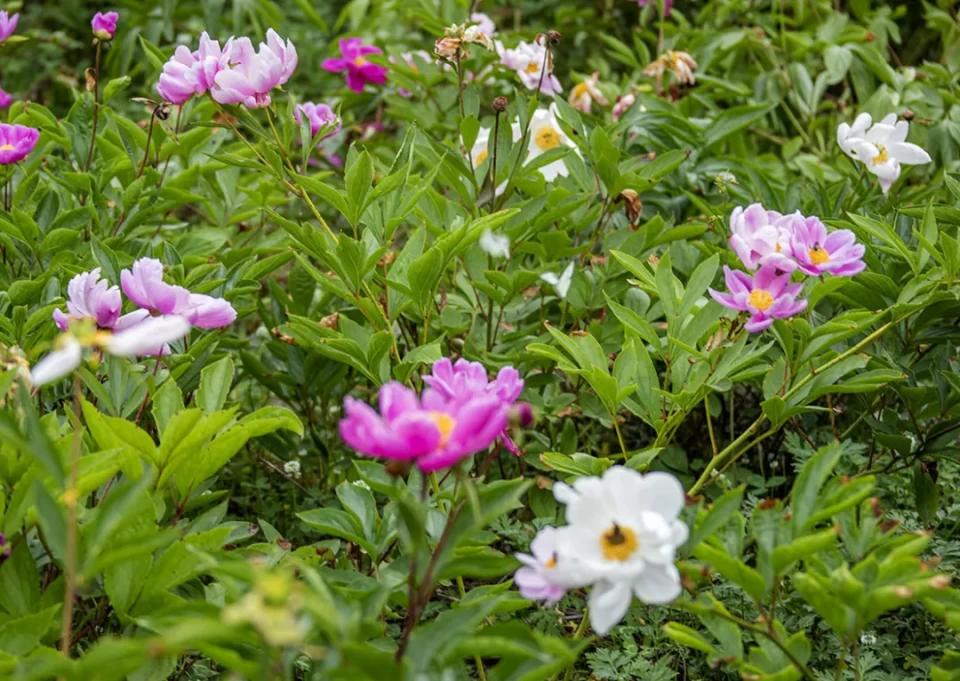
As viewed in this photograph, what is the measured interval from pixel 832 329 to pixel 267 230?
1.56 meters

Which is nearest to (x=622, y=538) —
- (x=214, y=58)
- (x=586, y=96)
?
(x=214, y=58)

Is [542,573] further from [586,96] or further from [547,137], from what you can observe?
[586,96]

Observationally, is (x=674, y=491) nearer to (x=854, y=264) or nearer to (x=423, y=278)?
(x=854, y=264)

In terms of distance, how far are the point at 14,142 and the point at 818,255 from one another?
1199 millimetres

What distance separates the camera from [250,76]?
5.49ft

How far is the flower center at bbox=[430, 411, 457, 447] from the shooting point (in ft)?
3.44

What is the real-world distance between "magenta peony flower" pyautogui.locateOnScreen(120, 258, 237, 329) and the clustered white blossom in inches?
23.8

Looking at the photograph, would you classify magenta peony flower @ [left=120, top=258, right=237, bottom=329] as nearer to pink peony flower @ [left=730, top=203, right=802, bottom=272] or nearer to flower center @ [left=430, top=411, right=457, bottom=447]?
flower center @ [left=430, top=411, right=457, bottom=447]

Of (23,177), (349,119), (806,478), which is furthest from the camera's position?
(349,119)

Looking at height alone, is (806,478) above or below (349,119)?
above

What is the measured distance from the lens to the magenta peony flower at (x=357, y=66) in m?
2.93

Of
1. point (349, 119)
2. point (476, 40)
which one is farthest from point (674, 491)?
point (349, 119)

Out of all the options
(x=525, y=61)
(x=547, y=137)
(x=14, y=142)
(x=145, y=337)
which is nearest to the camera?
(x=145, y=337)

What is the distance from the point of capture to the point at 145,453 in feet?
4.55
